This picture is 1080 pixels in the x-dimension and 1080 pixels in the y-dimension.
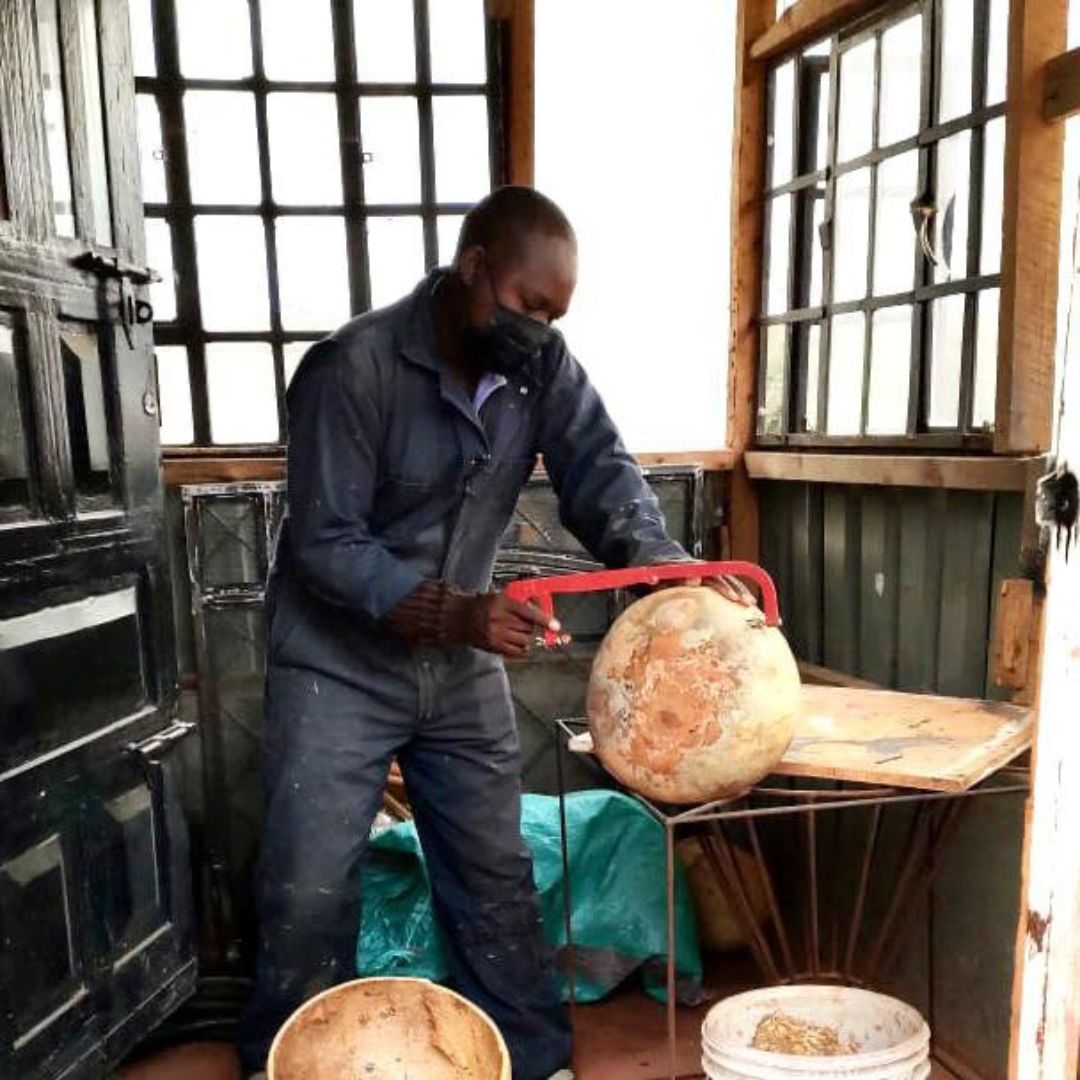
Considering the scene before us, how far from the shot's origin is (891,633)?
2.69 meters

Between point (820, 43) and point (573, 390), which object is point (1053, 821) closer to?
point (573, 390)

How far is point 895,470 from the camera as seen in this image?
2.54 metres

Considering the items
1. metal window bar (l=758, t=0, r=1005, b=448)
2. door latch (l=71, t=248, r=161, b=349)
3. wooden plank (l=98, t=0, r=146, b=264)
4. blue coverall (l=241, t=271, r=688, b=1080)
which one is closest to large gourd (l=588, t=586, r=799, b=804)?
blue coverall (l=241, t=271, r=688, b=1080)

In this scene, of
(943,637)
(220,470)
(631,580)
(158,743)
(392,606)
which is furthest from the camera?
(220,470)

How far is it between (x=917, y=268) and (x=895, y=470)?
0.51 metres

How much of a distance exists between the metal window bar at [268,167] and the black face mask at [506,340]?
152 cm

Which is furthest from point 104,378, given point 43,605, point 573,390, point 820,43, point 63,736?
point 820,43

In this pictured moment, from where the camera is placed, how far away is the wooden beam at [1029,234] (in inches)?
79.3

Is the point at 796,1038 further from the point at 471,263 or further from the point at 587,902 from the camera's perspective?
the point at 471,263

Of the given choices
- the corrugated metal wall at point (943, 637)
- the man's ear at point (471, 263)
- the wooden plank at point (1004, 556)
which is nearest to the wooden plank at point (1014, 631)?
the wooden plank at point (1004, 556)

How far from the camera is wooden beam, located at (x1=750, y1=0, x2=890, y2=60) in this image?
107 inches

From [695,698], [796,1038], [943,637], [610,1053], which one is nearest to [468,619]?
[695,698]

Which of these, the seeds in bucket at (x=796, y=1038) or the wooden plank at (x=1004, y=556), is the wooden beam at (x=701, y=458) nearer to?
the wooden plank at (x=1004, y=556)

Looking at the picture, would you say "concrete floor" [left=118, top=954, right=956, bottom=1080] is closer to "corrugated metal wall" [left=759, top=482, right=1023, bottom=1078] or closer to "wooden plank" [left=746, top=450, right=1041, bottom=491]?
"corrugated metal wall" [left=759, top=482, right=1023, bottom=1078]
